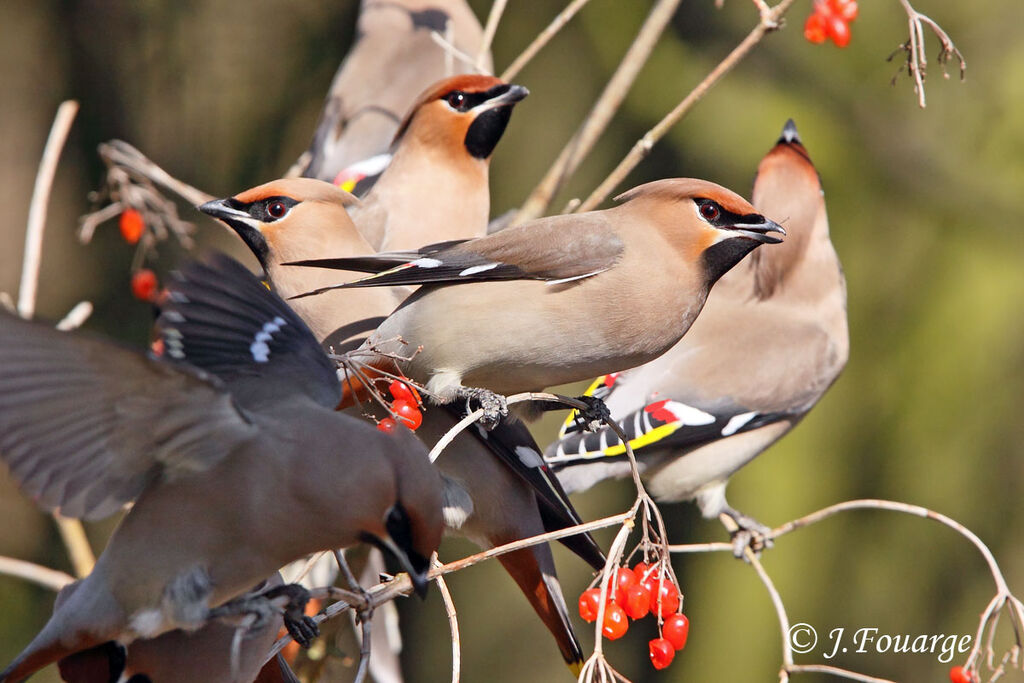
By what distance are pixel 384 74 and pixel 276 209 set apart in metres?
2.06

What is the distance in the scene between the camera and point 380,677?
12.2ft

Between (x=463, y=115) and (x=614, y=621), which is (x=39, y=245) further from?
(x=614, y=621)

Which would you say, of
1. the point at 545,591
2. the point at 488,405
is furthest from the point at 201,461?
the point at 545,591

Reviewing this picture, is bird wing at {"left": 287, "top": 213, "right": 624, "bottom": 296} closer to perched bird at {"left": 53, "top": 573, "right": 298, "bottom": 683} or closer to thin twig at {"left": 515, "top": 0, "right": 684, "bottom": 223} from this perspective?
thin twig at {"left": 515, "top": 0, "right": 684, "bottom": 223}

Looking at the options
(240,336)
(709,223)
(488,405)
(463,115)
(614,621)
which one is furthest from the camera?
(463,115)

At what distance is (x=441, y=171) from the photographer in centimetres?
334

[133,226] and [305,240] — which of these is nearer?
[305,240]

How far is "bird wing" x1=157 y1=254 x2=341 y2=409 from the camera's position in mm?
2016

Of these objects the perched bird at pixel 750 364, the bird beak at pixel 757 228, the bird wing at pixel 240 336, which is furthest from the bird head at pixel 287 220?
the perched bird at pixel 750 364

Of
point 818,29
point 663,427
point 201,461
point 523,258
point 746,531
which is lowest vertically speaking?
point 746,531

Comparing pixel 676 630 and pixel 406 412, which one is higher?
pixel 406 412

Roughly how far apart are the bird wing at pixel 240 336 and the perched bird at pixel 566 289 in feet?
1.33

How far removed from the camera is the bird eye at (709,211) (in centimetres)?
257

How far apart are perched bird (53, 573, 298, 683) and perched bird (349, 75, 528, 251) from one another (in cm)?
125
